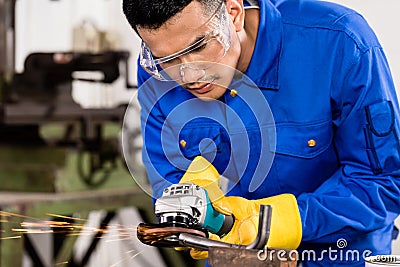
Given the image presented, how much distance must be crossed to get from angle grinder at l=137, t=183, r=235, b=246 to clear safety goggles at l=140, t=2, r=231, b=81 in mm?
216

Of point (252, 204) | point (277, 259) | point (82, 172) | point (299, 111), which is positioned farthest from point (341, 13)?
point (82, 172)

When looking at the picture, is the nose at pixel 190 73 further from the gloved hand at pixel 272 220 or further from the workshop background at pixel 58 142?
the workshop background at pixel 58 142

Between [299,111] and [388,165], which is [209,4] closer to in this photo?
[299,111]

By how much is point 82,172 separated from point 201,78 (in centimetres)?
159

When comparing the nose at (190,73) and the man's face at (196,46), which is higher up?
the man's face at (196,46)

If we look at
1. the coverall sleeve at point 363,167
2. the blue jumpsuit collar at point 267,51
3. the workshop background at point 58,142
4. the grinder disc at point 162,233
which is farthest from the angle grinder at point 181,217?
the workshop background at point 58,142

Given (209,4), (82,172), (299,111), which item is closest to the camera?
(209,4)

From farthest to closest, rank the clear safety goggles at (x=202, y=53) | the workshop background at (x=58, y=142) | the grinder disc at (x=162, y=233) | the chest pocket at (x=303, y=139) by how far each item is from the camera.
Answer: the workshop background at (x=58, y=142) → the chest pocket at (x=303, y=139) → the clear safety goggles at (x=202, y=53) → the grinder disc at (x=162, y=233)

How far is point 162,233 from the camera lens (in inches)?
43.4

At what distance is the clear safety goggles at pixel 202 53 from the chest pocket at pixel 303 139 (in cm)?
22

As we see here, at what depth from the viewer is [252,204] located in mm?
1237

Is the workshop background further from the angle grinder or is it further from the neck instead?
the angle grinder

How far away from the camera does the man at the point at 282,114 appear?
1.22 meters

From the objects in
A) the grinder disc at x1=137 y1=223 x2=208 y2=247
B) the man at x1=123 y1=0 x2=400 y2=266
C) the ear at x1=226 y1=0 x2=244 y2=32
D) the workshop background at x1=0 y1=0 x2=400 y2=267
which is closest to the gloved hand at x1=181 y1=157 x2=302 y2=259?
the man at x1=123 y1=0 x2=400 y2=266
